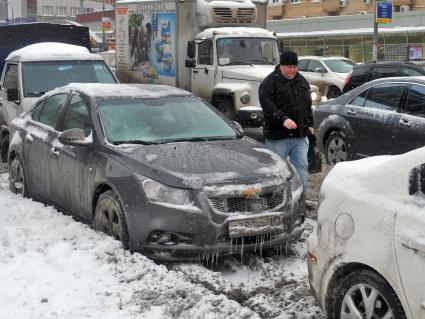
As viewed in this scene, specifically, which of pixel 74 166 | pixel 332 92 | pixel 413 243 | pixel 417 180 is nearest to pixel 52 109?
pixel 74 166

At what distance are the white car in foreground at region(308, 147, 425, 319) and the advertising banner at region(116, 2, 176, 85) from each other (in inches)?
424

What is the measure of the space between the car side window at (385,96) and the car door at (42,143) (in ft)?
13.9

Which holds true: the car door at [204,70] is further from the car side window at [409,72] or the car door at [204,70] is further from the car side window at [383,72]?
the car side window at [409,72]

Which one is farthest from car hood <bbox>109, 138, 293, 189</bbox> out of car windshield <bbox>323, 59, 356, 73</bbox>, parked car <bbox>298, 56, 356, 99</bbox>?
car windshield <bbox>323, 59, 356, 73</bbox>

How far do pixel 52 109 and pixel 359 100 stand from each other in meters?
4.36

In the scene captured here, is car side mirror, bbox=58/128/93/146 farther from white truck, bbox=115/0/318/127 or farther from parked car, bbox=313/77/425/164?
white truck, bbox=115/0/318/127

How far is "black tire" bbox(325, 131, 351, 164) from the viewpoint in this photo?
917 centimetres

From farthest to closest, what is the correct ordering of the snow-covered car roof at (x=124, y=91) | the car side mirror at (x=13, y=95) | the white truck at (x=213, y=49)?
the white truck at (x=213, y=49) → the car side mirror at (x=13, y=95) → the snow-covered car roof at (x=124, y=91)

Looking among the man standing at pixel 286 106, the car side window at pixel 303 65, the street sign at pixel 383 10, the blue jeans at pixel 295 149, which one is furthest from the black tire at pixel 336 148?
the car side window at pixel 303 65

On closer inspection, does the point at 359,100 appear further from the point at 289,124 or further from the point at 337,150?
the point at 289,124

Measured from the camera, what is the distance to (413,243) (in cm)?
314

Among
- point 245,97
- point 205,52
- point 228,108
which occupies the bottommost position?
point 228,108

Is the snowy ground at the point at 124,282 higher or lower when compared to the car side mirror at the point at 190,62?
lower

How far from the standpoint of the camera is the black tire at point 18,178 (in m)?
7.28
